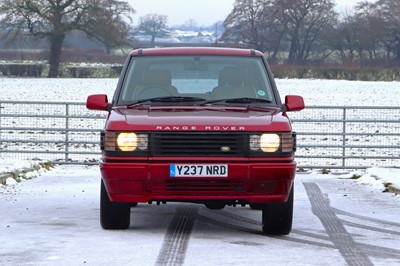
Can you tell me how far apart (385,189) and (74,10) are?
6790 cm

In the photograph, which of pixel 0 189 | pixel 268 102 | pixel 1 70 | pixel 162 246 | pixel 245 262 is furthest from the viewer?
pixel 1 70

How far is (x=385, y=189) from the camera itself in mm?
14906

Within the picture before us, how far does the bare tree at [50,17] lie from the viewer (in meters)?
78.3

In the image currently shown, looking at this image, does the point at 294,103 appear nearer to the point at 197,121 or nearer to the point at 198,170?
the point at 197,121

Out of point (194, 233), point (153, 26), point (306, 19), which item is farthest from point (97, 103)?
point (153, 26)

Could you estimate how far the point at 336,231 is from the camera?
410 inches

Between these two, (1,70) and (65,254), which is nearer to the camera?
(65,254)

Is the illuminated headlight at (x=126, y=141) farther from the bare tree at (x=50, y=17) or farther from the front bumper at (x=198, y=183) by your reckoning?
the bare tree at (x=50, y=17)

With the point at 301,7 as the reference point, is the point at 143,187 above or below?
below

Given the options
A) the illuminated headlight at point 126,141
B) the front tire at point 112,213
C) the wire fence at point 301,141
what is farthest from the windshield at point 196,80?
the wire fence at point 301,141

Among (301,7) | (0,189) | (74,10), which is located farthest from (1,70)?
(0,189)

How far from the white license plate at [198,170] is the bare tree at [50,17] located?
7000cm

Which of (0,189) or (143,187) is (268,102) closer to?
(143,187)

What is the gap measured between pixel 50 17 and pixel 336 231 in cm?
7168
